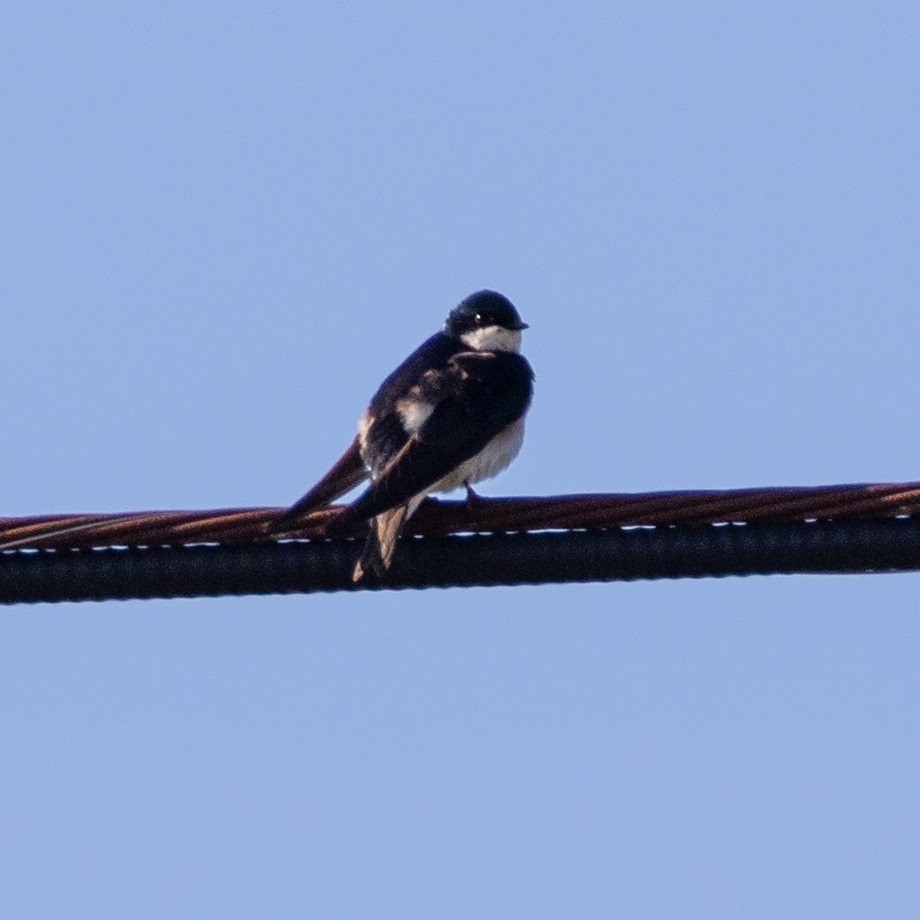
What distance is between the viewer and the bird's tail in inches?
153

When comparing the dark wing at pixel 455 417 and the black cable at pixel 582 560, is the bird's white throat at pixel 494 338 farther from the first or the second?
the black cable at pixel 582 560

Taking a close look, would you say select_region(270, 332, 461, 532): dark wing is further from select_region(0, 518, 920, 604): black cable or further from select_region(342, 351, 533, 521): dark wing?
select_region(0, 518, 920, 604): black cable

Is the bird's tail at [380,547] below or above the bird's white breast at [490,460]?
above

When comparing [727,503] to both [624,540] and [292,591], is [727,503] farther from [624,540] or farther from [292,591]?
[292,591]

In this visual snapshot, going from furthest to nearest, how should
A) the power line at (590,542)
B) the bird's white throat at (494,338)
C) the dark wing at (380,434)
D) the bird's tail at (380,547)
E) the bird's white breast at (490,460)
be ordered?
the bird's white throat at (494,338) < the bird's white breast at (490,460) < the dark wing at (380,434) < the bird's tail at (380,547) < the power line at (590,542)

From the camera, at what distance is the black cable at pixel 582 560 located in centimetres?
370

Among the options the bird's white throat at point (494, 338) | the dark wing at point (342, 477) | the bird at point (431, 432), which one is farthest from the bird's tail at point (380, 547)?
the bird's white throat at point (494, 338)

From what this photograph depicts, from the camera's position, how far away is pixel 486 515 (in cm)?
386

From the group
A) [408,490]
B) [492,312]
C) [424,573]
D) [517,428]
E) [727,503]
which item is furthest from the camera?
[492,312]

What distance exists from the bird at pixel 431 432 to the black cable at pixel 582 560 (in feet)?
1.58

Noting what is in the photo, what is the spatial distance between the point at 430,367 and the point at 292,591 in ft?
7.27

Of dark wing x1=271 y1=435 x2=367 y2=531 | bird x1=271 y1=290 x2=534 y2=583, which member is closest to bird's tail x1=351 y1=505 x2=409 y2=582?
bird x1=271 y1=290 x2=534 y2=583

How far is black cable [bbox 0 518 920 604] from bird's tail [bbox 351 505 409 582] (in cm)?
7

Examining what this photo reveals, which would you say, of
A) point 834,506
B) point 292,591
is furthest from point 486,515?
point 834,506
